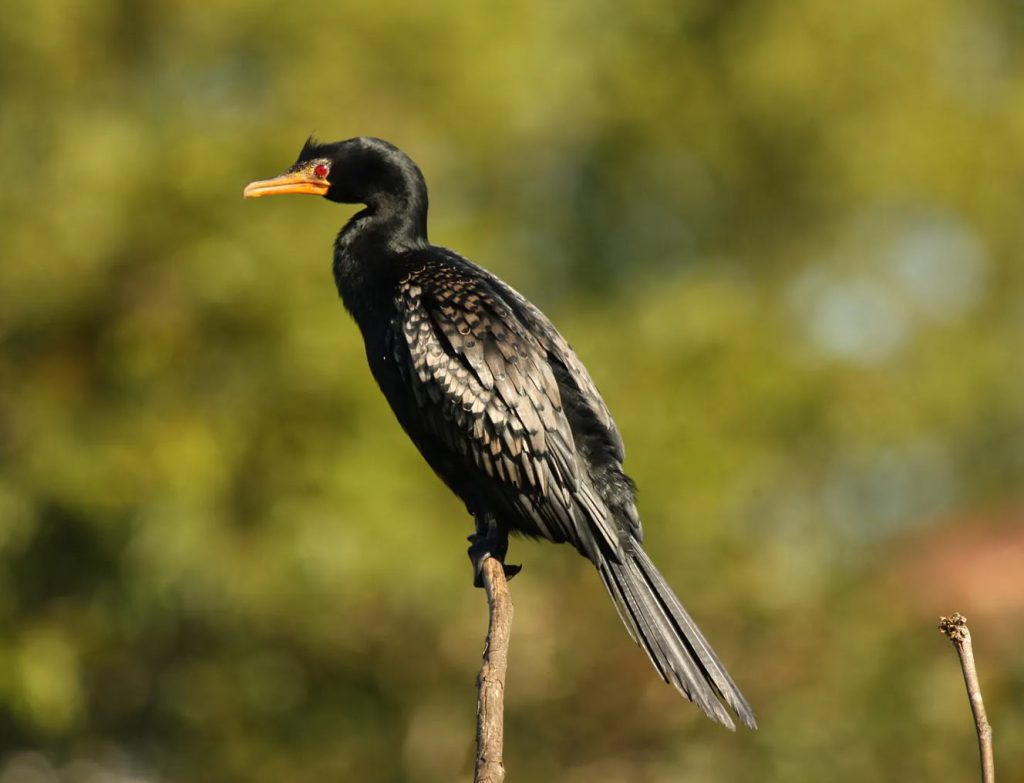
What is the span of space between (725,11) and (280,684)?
11.3 meters

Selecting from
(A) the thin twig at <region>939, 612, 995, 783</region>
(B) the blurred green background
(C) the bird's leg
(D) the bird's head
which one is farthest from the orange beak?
(B) the blurred green background

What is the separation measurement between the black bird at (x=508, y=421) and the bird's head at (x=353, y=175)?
0.32m

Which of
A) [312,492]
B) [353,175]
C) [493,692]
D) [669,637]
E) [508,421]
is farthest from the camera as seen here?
[312,492]

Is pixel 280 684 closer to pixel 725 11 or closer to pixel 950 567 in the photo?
pixel 950 567

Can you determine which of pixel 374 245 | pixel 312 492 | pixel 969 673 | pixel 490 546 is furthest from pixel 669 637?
pixel 312 492

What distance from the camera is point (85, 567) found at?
1220 centimetres

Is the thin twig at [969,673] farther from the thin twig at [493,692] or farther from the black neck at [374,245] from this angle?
A: the black neck at [374,245]

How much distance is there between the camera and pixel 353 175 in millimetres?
5617

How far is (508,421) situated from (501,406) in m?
0.05

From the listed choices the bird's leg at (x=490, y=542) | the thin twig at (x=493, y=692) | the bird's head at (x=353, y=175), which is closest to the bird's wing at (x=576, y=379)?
the bird's leg at (x=490, y=542)

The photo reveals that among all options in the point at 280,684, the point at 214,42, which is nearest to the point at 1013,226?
the point at 214,42

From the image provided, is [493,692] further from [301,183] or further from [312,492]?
[312,492]

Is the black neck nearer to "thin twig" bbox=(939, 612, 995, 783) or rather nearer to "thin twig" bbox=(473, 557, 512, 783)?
"thin twig" bbox=(473, 557, 512, 783)

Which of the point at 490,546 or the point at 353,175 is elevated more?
the point at 353,175
